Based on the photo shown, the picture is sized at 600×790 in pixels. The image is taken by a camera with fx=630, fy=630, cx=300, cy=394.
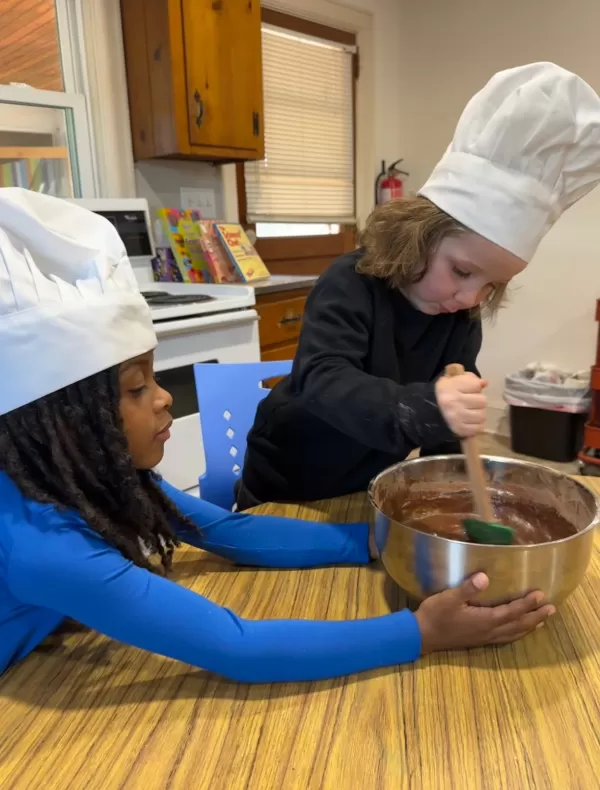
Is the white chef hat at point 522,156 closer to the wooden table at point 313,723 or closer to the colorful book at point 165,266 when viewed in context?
the wooden table at point 313,723

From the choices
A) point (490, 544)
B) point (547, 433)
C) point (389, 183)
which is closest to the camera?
point (490, 544)

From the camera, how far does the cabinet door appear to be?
2.28 m

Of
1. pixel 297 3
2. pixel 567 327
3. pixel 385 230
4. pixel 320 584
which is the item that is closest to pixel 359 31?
pixel 297 3

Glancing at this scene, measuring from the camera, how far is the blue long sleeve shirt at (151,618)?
1.96 ft

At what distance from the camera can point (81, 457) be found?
67cm

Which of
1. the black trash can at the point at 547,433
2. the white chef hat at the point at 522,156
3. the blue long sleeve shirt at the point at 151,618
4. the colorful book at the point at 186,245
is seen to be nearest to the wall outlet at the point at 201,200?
the colorful book at the point at 186,245

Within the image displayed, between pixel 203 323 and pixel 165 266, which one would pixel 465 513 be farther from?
pixel 165 266

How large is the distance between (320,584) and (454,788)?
1.09 ft

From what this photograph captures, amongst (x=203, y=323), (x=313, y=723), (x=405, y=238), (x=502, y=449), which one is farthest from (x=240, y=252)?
(x=313, y=723)

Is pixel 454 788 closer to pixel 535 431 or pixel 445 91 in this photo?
pixel 535 431

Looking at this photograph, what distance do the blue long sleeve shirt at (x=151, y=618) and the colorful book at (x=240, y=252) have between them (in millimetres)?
2035

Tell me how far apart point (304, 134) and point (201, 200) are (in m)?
0.79

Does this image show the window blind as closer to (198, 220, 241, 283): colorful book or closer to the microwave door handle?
(198, 220, 241, 283): colorful book

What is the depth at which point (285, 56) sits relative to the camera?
3.04 meters
